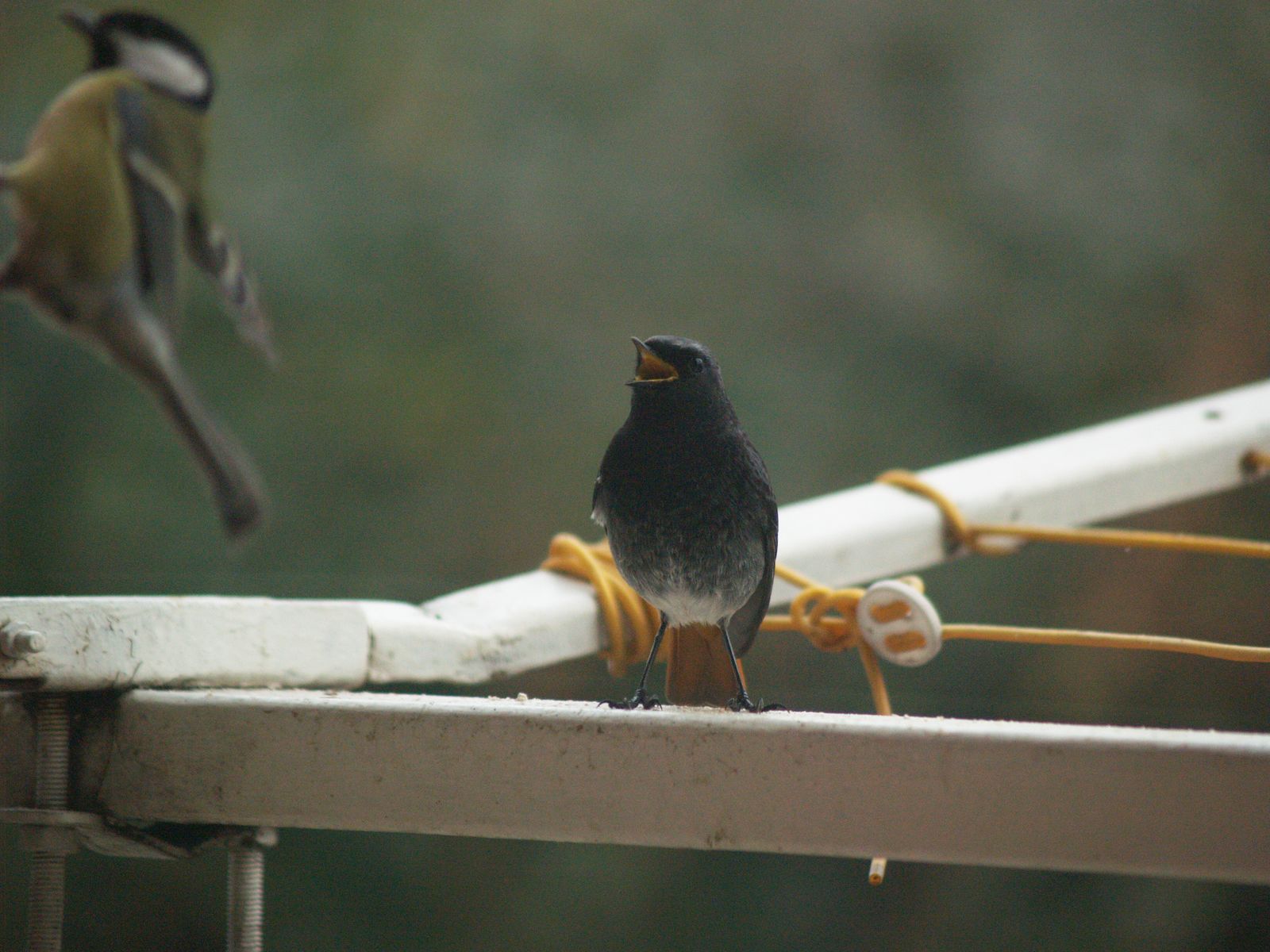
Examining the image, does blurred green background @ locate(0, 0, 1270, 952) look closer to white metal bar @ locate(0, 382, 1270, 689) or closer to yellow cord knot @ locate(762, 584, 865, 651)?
white metal bar @ locate(0, 382, 1270, 689)

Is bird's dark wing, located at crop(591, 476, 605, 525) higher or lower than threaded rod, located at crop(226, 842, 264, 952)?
higher

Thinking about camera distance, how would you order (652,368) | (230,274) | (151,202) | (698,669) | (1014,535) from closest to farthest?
1. (652,368)
2. (698,669)
3. (1014,535)
4. (151,202)
5. (230,274)

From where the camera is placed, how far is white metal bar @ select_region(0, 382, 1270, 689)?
0.68 m

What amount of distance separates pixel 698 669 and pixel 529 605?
138mm

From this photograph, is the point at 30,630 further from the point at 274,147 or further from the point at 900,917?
the point at 274,147

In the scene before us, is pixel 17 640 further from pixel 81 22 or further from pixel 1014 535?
pixel 81 22

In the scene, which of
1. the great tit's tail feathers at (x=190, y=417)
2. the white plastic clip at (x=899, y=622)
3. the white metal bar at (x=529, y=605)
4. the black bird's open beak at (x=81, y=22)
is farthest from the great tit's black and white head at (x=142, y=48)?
the white plastic clip at (x=899, y=622)

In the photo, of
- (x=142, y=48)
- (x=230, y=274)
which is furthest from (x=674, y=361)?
(x=230, y=274)

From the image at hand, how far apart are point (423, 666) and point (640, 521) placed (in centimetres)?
18

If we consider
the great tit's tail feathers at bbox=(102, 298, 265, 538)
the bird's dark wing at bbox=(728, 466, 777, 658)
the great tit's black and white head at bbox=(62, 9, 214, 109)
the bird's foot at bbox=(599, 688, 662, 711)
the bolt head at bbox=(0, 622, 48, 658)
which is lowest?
the bird's foot at bbox=(599, 688, 662, 711)

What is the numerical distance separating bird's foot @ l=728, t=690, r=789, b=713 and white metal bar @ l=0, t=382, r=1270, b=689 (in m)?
0.17

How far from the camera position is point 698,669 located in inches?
36.5

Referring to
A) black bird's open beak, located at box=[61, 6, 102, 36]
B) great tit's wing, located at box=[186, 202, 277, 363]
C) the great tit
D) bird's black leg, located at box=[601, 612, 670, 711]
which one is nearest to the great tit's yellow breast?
the great tit

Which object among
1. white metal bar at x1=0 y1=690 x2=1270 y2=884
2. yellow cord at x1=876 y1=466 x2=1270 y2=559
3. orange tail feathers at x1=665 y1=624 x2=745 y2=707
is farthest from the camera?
yellow cord at x1=876 y1=466 x2=1270 y2=559
